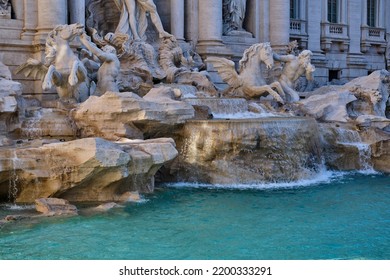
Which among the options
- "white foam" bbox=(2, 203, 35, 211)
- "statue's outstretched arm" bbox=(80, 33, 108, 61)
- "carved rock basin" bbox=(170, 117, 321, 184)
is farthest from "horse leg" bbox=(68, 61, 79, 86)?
"white foam" bbox=(2, 203, 35, 211)

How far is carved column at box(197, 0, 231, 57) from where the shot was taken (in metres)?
18.8

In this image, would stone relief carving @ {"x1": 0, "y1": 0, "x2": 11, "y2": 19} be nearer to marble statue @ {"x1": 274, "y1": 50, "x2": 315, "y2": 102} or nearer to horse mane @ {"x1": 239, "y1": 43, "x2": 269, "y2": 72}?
horse mane @ {"x1": 239, "y1": 43, "x2": 269, "y2": 72}

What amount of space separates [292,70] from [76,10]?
561cm

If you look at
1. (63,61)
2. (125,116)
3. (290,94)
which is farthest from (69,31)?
(290,94)

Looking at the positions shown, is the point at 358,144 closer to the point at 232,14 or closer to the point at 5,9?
the point at 232,14

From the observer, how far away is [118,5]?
57.3ft

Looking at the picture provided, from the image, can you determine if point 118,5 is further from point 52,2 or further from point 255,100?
point 255,100

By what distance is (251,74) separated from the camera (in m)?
16.2

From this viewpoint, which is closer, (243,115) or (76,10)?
(243,115)

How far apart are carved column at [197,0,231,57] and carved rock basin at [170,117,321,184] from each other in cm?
648

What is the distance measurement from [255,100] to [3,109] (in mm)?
6475

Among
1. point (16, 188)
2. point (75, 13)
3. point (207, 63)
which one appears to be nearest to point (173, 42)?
point (207, 63)

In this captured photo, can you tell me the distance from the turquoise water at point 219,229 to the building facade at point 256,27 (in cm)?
646

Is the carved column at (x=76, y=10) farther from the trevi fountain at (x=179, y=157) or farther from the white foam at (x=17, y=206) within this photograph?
the white foam at (x=17, y=206)
